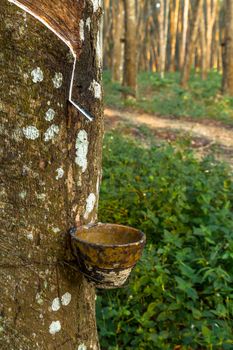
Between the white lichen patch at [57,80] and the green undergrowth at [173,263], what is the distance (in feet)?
5.53

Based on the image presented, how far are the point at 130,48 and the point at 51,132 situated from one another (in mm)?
11968

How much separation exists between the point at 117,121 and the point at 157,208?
20.6 feet

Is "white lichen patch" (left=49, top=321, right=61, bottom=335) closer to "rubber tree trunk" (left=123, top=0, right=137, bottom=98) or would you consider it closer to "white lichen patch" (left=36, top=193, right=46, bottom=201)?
"white lichen patch" (left=36, top=193, right=46, bottom=201)

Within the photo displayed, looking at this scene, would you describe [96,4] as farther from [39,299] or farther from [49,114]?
[39,299]

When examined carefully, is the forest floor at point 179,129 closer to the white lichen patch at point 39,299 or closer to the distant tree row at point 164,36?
the distant tree row at point 164,36

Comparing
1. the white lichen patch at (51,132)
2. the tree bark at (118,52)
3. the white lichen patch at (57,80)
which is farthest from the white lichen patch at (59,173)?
the tree bark at (118,52)

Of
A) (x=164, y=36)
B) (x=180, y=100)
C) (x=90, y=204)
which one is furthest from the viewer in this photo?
(x=164, y=36)

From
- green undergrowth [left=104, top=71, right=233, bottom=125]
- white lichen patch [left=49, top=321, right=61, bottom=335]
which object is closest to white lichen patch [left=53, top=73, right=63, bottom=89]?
white lichen patch [left=49, top=321, right=61, bottom=335]

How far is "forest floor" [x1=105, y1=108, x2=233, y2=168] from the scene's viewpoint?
8703mm

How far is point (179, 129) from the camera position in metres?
10.4

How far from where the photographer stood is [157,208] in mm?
4613

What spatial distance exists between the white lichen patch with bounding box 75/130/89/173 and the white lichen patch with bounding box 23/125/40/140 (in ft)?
0.52

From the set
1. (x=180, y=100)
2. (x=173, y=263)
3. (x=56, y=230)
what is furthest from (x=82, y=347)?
(x=180, y=100)

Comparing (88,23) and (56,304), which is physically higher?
(88,23)
